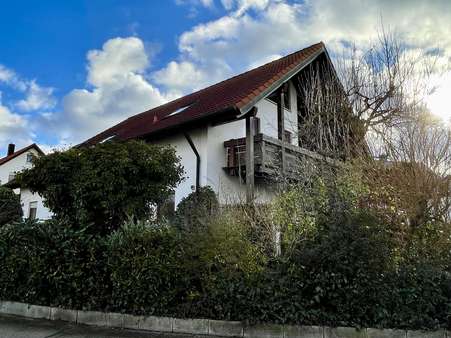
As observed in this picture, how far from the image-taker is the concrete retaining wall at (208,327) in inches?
171

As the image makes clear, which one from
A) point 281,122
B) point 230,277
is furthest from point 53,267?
point 281,122

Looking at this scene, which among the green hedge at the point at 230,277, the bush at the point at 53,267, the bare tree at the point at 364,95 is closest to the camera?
the green hedge at the point at 230,277

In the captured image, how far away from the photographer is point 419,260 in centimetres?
493

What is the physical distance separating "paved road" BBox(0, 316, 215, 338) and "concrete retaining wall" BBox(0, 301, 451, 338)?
4.5 inches

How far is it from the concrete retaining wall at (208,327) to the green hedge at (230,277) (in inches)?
3.8

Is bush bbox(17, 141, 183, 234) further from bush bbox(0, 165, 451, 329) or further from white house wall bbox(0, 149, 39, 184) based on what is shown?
white house wall bbox(0, 149, 39, 184)

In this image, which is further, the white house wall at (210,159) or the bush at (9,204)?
the bush at (9,204)

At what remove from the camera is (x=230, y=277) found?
477 centimetres

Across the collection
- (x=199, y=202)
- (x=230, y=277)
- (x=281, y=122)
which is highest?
(x=281, y=122)

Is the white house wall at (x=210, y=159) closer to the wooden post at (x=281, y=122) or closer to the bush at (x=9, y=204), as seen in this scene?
the wooden post at (x=281, y=122)

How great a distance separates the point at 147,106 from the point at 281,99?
10.3 meters

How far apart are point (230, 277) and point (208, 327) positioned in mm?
720

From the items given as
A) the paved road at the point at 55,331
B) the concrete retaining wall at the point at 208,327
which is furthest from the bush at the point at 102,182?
the paved road at the point at 55,331

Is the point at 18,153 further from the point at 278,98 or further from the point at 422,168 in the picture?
the point at 422,168
